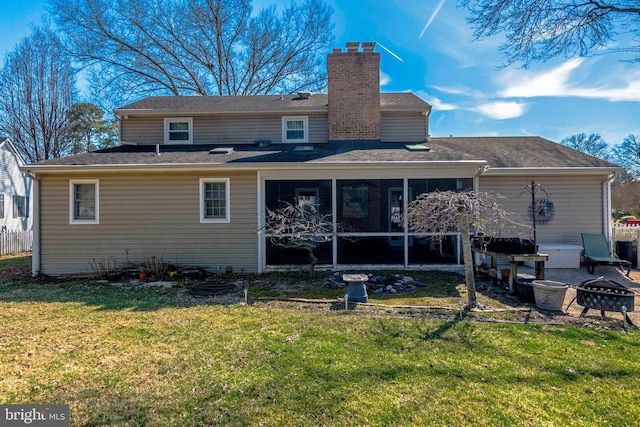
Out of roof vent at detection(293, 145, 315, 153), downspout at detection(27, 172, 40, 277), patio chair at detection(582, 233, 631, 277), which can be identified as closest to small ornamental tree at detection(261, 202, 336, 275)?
roof vent at detection(293, 145, 315, 153)

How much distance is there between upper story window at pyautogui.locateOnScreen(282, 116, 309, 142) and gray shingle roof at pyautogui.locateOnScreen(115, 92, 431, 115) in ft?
1.23

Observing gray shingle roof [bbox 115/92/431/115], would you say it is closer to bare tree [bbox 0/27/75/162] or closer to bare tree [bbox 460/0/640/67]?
bare tree [bbox 460/0/640/67]

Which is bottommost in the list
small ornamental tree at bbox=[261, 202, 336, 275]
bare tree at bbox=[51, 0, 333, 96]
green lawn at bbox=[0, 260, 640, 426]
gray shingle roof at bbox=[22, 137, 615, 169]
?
green lawn at bbox=[0, 260, 640, 426]

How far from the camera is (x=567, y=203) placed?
30.6ft

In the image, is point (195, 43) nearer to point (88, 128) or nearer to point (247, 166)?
point (88, 128)

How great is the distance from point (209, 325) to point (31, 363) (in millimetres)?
1919

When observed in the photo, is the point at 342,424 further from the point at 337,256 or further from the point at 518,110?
A: the point at 518,110

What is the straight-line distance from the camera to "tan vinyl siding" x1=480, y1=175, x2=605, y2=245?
9297 mm

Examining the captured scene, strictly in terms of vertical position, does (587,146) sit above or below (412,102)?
above

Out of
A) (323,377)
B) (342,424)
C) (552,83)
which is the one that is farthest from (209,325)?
(552,83)

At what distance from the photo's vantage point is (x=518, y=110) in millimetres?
17578

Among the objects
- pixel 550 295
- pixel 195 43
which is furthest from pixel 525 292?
pixel 195 43

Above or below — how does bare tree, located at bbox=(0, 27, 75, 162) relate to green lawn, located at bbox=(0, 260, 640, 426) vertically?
above

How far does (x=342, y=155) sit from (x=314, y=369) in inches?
244
